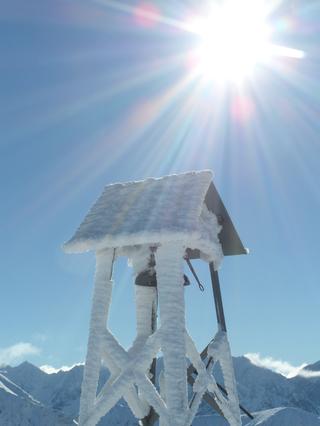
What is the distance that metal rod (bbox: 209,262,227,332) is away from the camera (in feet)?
44.9

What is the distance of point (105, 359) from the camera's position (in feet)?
39.7

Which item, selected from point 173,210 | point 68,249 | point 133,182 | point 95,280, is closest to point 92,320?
point 95,280

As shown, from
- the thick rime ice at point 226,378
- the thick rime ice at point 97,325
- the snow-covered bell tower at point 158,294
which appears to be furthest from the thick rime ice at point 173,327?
the thick rime ice at point 226,378

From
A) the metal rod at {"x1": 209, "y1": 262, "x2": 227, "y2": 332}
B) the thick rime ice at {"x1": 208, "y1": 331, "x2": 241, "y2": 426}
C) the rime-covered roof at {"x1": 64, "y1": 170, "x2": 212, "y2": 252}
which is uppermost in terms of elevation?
the rime-covered roof at {"x1": 64, "y1": 170, "x2": 212, "y2": 252}

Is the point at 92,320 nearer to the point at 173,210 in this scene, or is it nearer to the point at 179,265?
the point at 179,265

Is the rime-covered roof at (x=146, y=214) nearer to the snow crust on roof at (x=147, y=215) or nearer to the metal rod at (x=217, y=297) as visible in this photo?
the snow crust on roof at (x=147, y=215)

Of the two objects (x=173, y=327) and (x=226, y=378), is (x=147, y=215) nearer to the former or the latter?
(x=173, y=327)

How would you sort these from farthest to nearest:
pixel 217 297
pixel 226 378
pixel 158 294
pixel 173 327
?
pixel 217 297 < pixel 226 378 < pixel 158 294 < pixel 173 327

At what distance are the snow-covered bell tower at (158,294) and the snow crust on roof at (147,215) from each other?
2 centimetres

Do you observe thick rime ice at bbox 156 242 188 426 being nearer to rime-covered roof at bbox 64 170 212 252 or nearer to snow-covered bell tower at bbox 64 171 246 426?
snow-covered bell tower at bbox 64 171 246 426

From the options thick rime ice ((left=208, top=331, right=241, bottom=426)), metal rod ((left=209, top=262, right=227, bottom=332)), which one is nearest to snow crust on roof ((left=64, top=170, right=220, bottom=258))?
metal rod ((left=209, top=262, right=227, bottom=332))

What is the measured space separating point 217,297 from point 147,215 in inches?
117

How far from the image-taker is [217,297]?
45.4 ft

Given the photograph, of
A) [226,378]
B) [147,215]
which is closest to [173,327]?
[147,215]
